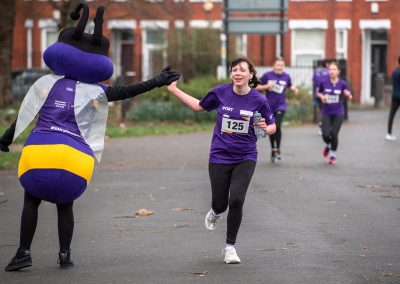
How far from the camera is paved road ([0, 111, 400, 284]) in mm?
8219

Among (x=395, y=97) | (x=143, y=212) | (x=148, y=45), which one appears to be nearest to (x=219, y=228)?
(x=143, y=212)

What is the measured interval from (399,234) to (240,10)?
64.9 feet

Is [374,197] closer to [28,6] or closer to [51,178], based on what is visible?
[51,178]

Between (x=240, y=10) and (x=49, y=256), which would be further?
(x=240, y=10)

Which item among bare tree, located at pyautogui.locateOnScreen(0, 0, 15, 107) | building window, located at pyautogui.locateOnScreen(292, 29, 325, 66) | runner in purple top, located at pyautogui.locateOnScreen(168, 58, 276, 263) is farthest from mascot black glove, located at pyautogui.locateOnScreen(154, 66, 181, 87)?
building window, located at pyautogui.locateOnScreen(292, 29, 325, 66)

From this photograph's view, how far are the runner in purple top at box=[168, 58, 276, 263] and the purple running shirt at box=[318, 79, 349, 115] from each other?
8.82m

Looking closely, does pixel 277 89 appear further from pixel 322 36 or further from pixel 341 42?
pixel 322 36

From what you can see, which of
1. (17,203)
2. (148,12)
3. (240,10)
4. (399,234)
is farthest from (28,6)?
(399,234)

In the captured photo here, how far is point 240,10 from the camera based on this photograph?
96.8ft

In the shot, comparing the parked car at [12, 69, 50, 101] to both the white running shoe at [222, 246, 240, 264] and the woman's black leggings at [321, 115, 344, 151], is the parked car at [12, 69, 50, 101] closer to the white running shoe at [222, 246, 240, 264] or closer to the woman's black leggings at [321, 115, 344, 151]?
the woman's black leggings at [321, 115, 344, 151]

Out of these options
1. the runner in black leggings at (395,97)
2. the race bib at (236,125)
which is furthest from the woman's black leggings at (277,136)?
the race bib at (236,125)

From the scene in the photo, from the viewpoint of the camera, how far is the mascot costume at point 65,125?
26.8ft

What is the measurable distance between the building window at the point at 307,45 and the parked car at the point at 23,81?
37.7ft

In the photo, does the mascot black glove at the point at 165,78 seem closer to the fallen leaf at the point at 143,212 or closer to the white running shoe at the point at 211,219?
the white running shoe at the point at 211,219
